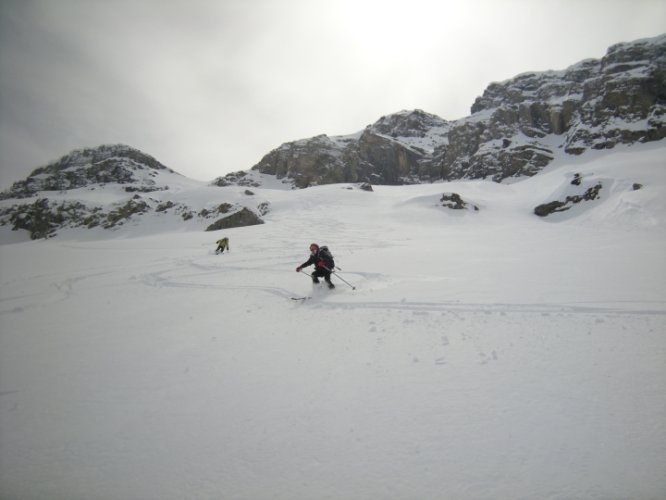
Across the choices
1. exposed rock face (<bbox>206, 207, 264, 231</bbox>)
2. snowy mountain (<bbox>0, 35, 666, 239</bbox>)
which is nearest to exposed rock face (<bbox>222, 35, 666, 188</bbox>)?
snowy mountain (<bbox>0, 35, 666, 239</bbox>)

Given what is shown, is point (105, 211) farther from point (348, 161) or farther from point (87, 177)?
point (348, 161)

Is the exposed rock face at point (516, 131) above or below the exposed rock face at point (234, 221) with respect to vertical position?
above

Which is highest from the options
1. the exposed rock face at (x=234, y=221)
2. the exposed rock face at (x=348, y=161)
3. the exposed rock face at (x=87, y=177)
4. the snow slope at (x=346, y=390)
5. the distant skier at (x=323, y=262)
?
Result: the exposed rock face at (x=348, y=161)

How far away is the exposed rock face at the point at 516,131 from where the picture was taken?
58125 mm

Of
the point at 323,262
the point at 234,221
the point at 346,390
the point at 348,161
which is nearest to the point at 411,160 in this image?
the point at 348,161

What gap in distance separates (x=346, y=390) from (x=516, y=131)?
10007cm

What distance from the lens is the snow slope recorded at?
8.59 ft

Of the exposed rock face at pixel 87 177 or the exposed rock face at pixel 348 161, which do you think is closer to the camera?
the exposed rock face at pixel 87 177

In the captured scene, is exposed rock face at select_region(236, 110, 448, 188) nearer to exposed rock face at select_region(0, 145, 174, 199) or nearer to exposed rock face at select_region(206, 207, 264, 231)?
exposed rock face at select_region(0, 145, 174, 199)

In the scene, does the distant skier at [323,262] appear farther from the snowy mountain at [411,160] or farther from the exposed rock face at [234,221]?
the snowy mountain at [411,160]

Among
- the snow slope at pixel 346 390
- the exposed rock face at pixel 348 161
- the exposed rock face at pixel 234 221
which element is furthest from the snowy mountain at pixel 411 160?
the snow slope at pixel 346 390

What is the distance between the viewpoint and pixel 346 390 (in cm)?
368

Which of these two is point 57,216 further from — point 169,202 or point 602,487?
point 602,487

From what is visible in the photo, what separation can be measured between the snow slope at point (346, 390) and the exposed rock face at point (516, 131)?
7445 cm
